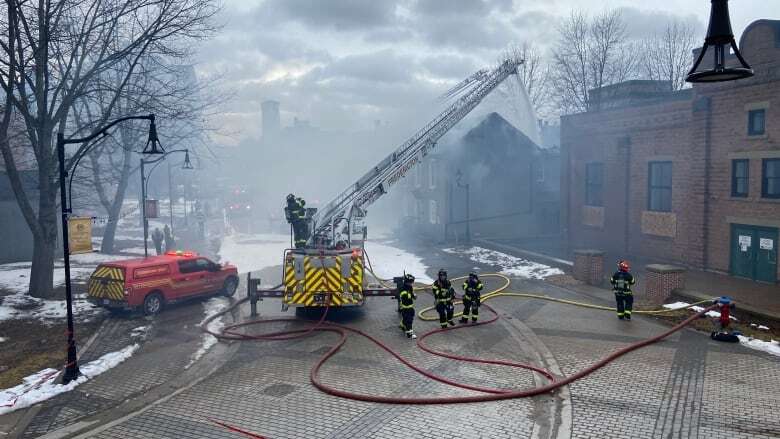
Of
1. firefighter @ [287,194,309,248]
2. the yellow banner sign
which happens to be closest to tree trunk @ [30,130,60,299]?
the yellow banner sign

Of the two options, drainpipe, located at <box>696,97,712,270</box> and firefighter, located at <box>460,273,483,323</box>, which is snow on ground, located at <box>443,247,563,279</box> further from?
firefighter, located at <box>460,273,483,323</box>

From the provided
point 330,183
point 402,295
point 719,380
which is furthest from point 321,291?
point 330,183

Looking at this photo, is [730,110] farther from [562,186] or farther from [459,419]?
[459,419]

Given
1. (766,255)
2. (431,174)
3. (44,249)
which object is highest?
(431,174)

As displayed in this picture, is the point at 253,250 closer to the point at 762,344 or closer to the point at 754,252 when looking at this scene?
the point at 754,252

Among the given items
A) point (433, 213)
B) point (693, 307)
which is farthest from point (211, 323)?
point (433, 213)

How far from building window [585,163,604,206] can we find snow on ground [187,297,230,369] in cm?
1909

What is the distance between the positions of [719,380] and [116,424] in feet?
34.4

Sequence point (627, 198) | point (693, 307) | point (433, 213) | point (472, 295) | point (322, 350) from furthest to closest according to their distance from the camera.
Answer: point (433, 213), point (627, 198), point (693, 307), point (472, 295), point (322, 350)

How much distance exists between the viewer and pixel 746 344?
41.0 feet

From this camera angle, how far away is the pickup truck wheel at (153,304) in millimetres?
16209

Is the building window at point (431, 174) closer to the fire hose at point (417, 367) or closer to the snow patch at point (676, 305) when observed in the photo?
the fire hose at point (417, 367)

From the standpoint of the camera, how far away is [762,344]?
1234 centimetres

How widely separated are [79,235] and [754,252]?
2166cm
